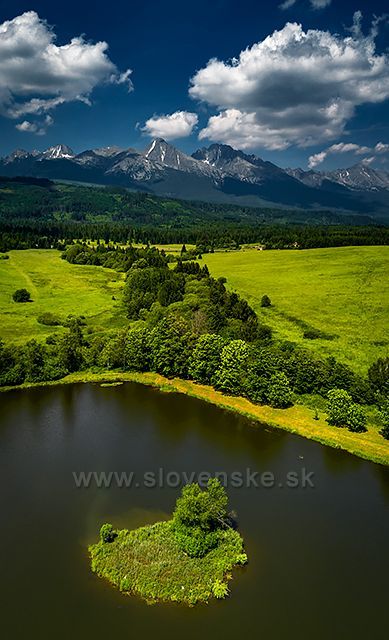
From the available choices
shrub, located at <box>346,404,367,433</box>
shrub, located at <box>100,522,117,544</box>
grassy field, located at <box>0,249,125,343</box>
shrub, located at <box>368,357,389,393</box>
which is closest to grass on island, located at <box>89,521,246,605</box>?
shrub, located at <box>100,522,117,544</box>

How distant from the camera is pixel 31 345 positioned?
80.8 meters

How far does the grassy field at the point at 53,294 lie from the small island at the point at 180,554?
211 ft

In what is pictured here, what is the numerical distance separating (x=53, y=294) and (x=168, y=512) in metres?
106

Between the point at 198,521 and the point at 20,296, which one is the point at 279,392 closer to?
the point at 198,521

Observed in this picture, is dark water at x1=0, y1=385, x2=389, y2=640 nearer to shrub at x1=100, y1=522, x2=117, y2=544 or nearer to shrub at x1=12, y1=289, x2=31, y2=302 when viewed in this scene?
shrub at x1=100, y1=522, x2=117, y2=544

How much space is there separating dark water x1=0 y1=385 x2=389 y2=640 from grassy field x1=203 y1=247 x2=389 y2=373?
33196 mm

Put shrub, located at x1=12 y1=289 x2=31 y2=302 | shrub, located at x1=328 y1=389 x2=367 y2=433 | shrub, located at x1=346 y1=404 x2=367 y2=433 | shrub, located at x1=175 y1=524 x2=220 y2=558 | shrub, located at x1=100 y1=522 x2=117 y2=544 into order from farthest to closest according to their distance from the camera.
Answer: shrub, located at x1=12 y1=289 x2=31 y2=302 < shrub, located at x1=328 y1=389 x2=367 y2=433 < shrub, located at x1=346 y1=404 x2=367 y2=433 < shrub, located at x1=100 y1=522 x2=117 y2=544 < shrub, located at x1=175 y1=524 x2=220 y2=558

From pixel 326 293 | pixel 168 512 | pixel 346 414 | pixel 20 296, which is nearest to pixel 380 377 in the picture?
pixel 346 414

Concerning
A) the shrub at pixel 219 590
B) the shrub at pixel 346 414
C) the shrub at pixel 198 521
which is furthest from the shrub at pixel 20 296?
the shrub at pixel 219 590

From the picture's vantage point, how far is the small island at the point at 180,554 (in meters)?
36.3

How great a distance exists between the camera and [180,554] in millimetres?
39469

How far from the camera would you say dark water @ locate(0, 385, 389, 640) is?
34125mm

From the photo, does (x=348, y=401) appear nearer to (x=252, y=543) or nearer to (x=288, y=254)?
(x=252, y=543)

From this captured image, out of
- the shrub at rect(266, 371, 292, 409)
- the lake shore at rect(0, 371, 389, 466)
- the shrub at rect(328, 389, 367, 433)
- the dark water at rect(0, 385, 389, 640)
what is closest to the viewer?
the dark water at rect(0, 385, 389, 640)
